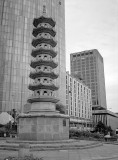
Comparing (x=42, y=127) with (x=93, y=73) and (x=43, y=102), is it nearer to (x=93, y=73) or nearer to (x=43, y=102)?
(x=43, y=102)

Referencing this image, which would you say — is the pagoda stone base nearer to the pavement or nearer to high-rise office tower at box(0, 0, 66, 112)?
the pavement

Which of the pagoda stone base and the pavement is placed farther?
the pagoda stone base

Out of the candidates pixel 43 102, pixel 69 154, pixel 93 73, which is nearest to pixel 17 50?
pixel 43 102

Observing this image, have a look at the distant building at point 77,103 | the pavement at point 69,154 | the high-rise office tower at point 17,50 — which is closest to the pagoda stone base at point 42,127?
the pavement at point 69,154

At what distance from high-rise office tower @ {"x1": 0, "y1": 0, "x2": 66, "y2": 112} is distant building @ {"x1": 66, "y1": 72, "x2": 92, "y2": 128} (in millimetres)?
22795

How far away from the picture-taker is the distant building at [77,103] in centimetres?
10919

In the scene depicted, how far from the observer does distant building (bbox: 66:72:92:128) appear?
10919 cm

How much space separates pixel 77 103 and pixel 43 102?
314 ft

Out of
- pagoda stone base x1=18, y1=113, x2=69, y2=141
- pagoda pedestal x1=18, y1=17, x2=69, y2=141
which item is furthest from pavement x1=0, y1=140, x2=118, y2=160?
pagoda pedestal x1=18, y1=17, x2=69, y2=141

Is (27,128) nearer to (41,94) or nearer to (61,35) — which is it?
(41,94)

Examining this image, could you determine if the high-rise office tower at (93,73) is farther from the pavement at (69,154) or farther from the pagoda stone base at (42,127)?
the pavement at (69,154)

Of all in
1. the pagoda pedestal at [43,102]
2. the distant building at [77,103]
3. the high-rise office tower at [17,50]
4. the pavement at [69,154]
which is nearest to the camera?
the pavement at [69,154]

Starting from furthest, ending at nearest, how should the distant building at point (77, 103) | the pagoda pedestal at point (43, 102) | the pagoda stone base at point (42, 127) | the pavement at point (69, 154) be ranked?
the distant building at point (77, 103), the pagoda pedestal at point (43, 102), the pagoda stone base at point (42, 127), the pavement at point (69, 154)

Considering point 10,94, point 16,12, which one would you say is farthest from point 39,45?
point 16,12
